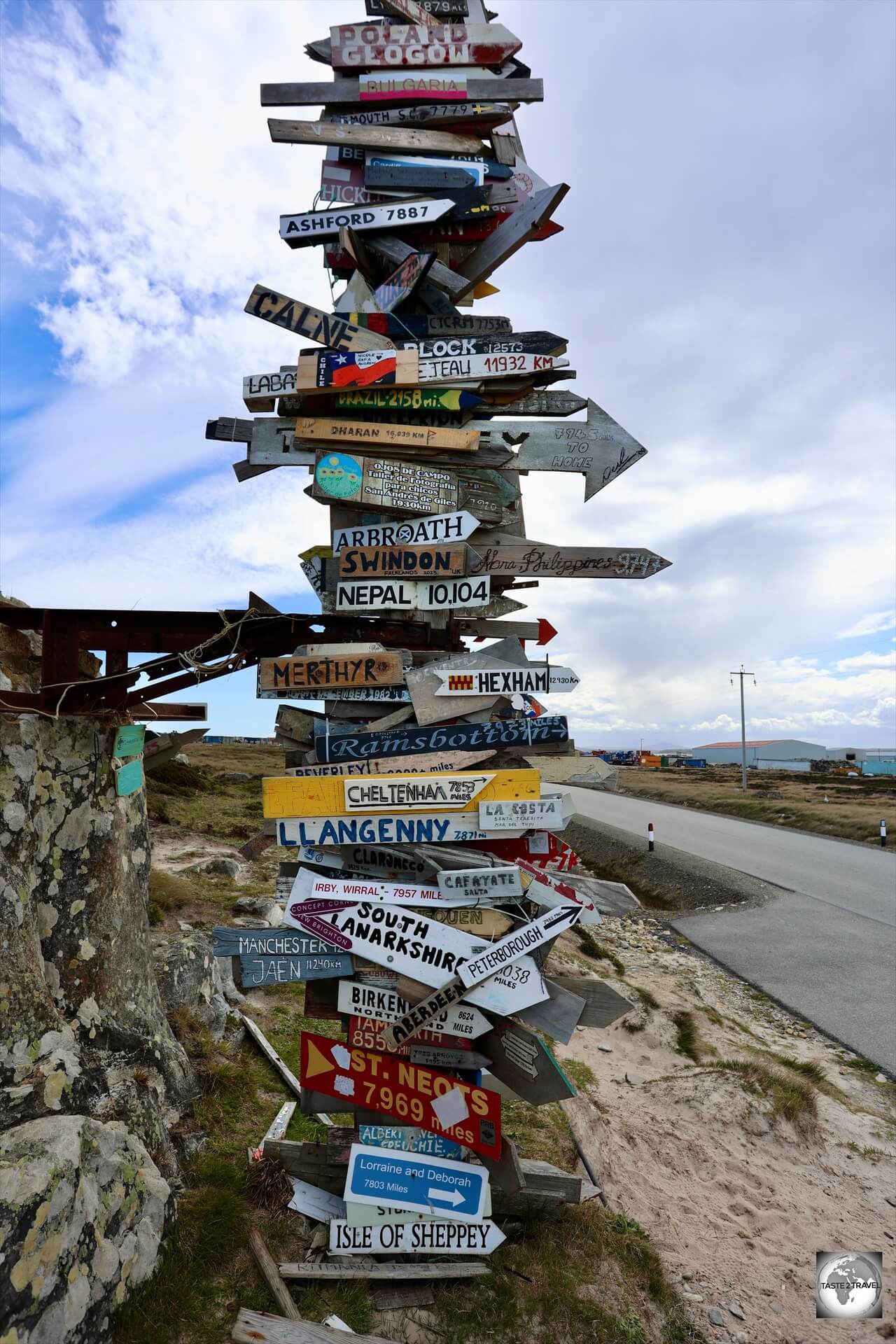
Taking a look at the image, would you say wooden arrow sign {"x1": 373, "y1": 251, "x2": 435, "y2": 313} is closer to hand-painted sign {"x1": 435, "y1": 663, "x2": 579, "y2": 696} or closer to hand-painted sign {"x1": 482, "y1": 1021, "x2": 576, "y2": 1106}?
hand-painted sign {"x1": 435, "y1": 663, "x2": 579, "y2": 696}

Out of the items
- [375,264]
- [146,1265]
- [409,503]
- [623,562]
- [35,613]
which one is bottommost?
[146,1265]

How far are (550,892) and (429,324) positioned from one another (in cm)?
389

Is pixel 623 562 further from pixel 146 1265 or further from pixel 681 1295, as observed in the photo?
pixel 146 1265

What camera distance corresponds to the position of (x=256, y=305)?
16.3 feet

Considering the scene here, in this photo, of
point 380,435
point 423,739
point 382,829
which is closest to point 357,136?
point 380,435

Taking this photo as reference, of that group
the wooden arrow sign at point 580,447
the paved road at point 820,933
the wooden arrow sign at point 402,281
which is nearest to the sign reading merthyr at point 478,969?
the wooden arrow sign at point 580,447

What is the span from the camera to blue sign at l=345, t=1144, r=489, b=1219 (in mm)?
4348

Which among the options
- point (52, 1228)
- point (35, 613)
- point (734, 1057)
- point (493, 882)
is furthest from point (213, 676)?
point (734, 1057)

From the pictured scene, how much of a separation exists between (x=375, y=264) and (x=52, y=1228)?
599 cm

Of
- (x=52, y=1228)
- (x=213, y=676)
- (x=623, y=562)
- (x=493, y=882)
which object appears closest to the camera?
(x=52, y=1228)

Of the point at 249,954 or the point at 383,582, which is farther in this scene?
the point at 383,582

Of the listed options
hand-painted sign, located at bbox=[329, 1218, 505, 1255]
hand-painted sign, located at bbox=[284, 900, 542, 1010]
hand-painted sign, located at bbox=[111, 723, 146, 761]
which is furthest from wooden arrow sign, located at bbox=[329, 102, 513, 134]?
hand-painted sign, located at bbox=[329, 1218, 505, 1255]

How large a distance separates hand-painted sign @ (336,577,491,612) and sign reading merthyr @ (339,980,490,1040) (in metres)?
2.29

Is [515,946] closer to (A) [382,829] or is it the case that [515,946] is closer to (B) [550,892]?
(B) [550,892]
